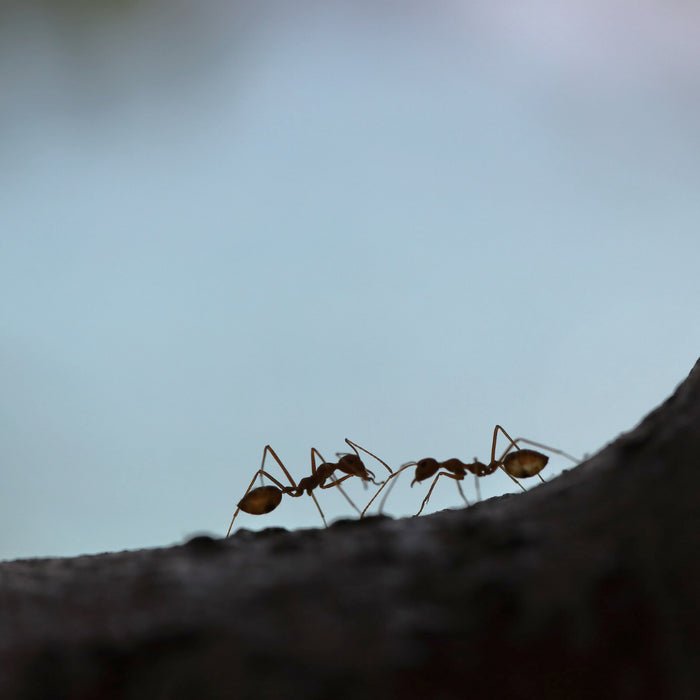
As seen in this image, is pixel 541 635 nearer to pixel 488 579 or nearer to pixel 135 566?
pixel 488 579

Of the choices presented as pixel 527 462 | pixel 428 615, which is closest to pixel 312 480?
pixel 527 462

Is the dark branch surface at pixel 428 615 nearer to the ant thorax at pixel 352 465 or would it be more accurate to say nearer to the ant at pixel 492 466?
the ant at pixel 492 466

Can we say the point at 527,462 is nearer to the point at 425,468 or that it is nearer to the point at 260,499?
the point at 425,468

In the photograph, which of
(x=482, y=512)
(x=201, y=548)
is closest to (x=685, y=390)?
(x=482, y=512)

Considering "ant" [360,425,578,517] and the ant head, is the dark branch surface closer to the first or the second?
"ant" [360,425,578,517]

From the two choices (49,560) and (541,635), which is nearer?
(541,635)

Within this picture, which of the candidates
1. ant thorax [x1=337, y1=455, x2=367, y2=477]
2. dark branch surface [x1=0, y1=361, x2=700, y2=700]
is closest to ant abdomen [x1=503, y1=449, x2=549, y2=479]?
ant thorax [x1=337, y1=455, x2=367, y2=477]

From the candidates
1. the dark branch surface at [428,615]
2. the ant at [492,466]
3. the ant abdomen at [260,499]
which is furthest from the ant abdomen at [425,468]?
the dark branch surface at [428,615]

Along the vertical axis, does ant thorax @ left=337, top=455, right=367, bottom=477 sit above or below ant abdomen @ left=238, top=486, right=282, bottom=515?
above
